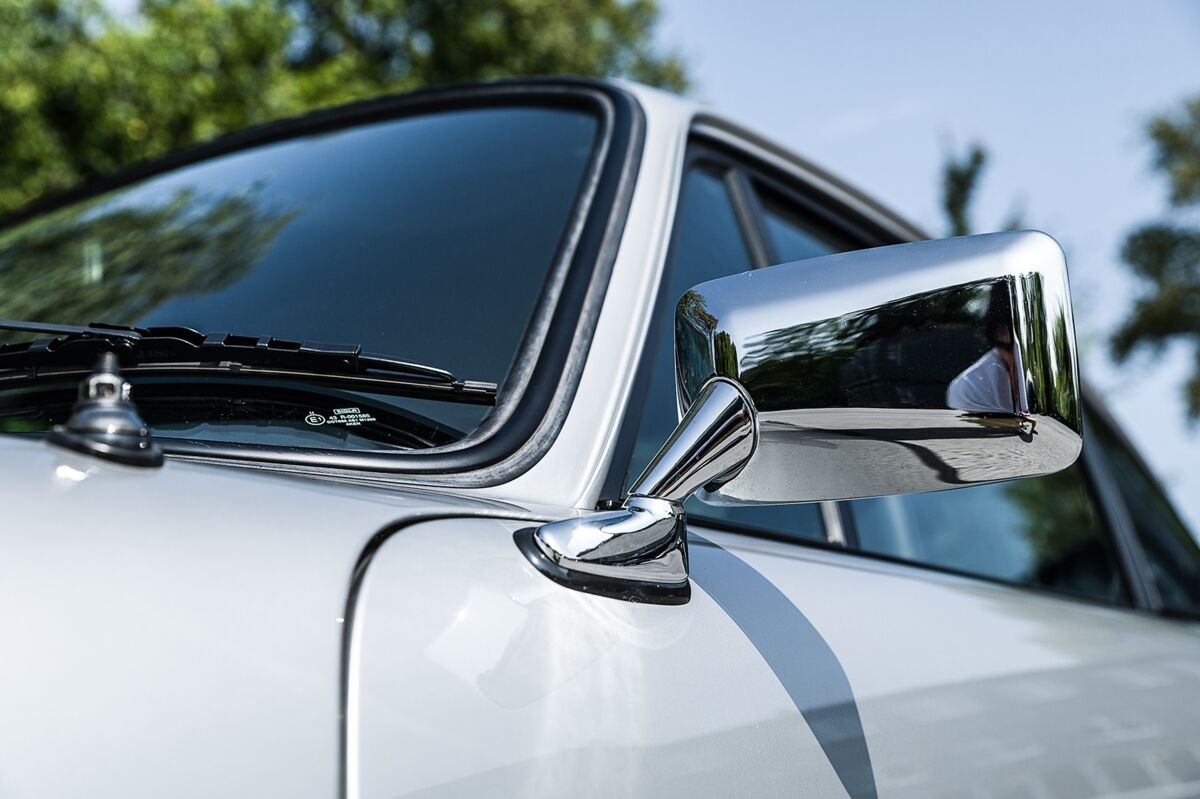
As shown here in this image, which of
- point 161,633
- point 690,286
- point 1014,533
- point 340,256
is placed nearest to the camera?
point 161,633

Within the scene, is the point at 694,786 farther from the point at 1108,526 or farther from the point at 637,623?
the point at 1108,526

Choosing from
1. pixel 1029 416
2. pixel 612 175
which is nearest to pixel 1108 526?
pixel 612 175

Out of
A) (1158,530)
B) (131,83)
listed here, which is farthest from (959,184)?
(1158,530)

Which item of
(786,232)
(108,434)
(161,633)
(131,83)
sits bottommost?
(161,633)

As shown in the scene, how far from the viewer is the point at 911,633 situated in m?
1.30

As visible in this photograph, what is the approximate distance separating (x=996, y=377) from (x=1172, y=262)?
1202 inches

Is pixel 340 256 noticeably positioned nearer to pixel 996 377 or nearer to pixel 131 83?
pixel 996 377

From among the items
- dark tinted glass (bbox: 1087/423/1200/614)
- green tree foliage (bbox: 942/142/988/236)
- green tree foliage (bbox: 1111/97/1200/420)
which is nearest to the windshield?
dark tinted glass (bbox: 1087/423/1200/614)

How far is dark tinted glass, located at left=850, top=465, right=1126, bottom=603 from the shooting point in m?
1.94

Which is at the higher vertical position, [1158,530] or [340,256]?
[340,256]

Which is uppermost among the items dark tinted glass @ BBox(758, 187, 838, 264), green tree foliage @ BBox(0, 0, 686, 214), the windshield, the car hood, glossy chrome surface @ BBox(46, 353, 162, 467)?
green tree foliage @ BBox(0, 0, 686, 214)

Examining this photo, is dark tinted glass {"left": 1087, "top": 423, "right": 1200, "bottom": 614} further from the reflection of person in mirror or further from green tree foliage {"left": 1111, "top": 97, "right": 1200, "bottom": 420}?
green tree foliage {"left": 1111, "top": 97, "right": 1200, "bottom": 420}

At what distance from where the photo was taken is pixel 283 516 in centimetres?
79

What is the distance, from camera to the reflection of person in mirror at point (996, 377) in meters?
0.84
